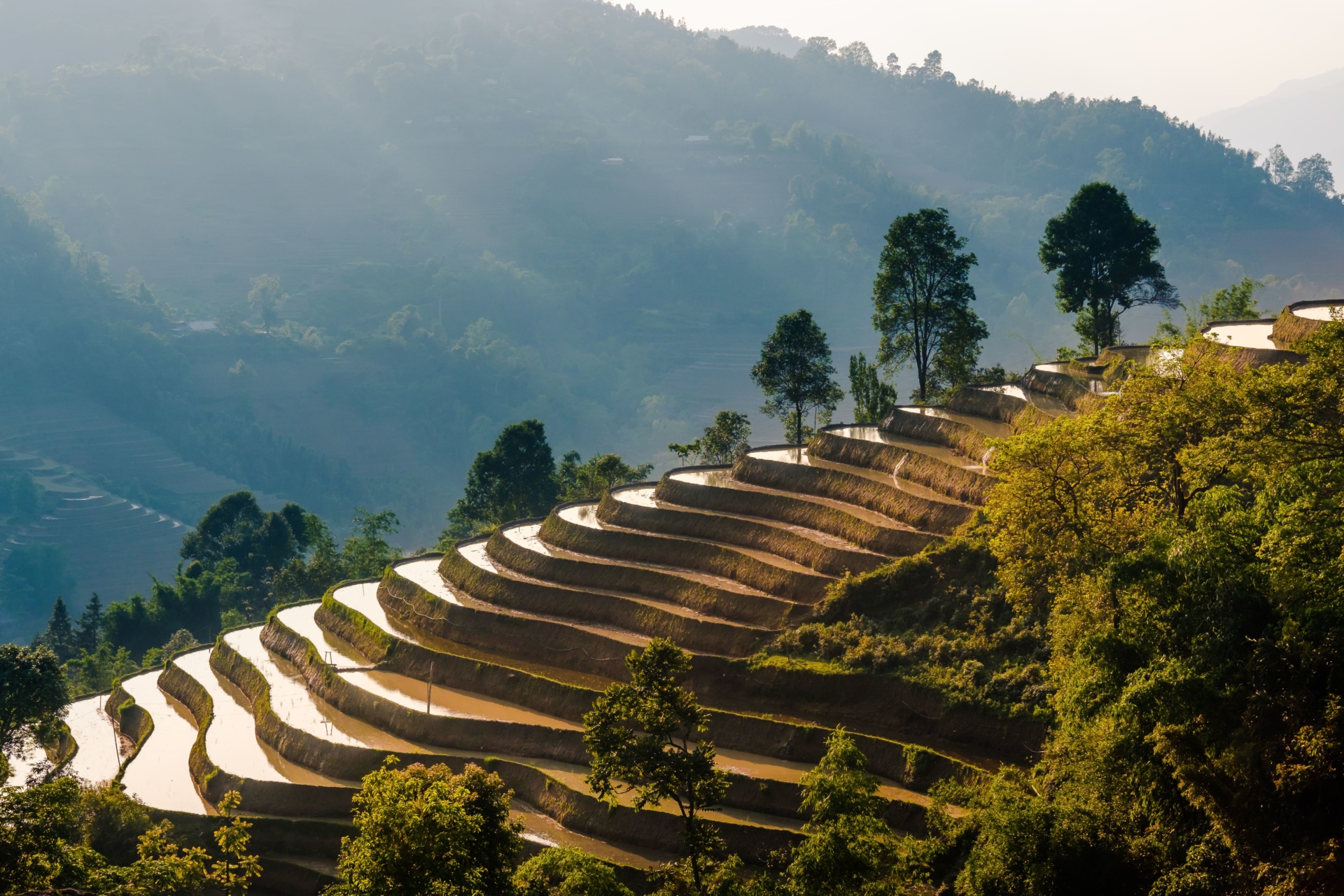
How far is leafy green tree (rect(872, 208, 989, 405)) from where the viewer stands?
162 ft

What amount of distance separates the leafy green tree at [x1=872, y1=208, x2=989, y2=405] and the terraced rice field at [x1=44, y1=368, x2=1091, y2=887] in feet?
30.3

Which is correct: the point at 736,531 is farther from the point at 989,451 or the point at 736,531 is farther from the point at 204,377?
the point at 204,377

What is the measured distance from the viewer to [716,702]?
31.2 metres

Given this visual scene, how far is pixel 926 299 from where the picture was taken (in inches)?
1975

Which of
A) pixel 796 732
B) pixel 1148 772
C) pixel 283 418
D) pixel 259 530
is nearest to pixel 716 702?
pixel 796 732

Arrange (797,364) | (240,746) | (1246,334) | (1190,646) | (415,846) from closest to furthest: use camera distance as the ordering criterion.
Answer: (415,846) → (1190,646) → (1246,334) → (240,746) → (797,364)

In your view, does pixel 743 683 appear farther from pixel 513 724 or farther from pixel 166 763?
pixel 166 763

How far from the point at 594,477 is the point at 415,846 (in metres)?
41.4

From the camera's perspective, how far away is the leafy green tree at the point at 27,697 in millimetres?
37750

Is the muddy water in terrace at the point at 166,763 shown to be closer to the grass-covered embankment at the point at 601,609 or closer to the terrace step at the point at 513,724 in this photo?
the terrace step at the point at 513,724

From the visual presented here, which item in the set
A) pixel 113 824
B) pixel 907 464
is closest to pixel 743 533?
pixel 907 464

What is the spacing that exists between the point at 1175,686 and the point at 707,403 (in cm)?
17461

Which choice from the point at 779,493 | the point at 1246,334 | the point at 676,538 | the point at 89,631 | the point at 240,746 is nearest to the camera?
the point at 1246,334

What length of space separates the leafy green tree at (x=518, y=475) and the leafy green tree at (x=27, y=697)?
29229mm
